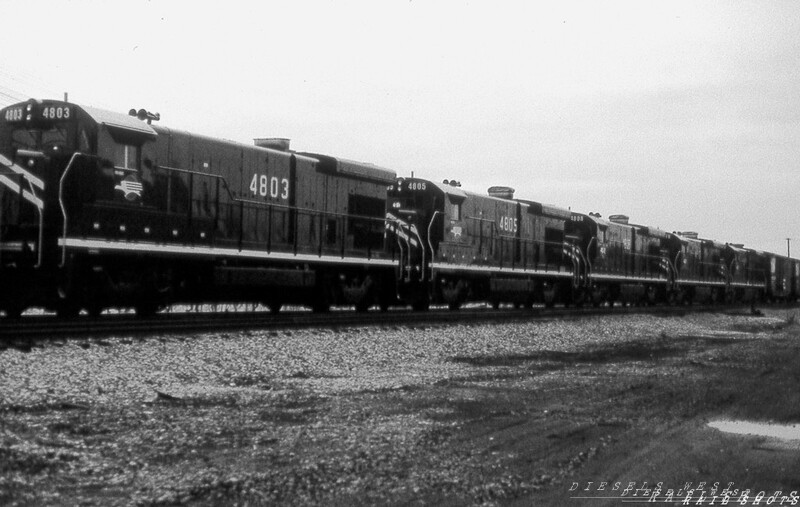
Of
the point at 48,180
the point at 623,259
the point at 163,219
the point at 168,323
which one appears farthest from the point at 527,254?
the point at 48,180

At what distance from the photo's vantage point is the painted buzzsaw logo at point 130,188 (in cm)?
1669

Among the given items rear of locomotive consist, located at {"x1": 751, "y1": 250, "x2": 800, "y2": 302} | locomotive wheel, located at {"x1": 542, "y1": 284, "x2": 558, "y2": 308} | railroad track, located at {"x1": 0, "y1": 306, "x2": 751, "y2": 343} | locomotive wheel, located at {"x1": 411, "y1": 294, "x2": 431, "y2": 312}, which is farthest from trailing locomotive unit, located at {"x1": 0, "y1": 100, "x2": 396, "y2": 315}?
rear of locomotive consist, located at {"x1": 751, "y1": 250, "x2": 800, "y2": 302}

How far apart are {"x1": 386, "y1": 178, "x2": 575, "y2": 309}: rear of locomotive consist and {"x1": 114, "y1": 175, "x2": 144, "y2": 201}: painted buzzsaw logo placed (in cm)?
910

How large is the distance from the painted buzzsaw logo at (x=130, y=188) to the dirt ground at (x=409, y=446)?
6.90 m

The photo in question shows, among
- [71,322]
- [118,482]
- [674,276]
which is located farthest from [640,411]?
[674,276]

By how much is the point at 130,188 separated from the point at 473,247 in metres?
14.3

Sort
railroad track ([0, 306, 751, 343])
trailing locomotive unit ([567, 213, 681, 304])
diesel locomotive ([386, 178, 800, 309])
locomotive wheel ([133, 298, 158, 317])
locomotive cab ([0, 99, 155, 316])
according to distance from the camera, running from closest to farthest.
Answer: railroad track ([0, 306, 751, 343]) < locomotive cab ([0, 99, 155, 316]) < locomotive wheel ([133, 298, 158, 317]) < diesel locomotive ([386, 178, 800, 309]) < trailing locomotive unit ([567, 213, 681, 304])

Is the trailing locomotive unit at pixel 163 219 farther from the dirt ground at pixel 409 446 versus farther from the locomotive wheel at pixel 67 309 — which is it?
the dirt ground at pixel 409 446

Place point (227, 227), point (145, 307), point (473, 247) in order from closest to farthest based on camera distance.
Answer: point (145, 307) → point (227, 227) → point (473, 247)

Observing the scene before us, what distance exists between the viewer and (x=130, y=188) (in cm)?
1689

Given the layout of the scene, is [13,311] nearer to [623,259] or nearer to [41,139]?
[41,139]

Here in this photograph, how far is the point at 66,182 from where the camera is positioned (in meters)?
15.6

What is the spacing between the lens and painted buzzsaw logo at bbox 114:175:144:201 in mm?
16688

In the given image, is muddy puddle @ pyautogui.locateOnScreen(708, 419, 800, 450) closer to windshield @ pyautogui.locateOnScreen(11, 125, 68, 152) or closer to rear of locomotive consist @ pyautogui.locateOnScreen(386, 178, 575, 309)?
windshield @ pyautogui.locateOnScreen(11, 125, 68, 152)
